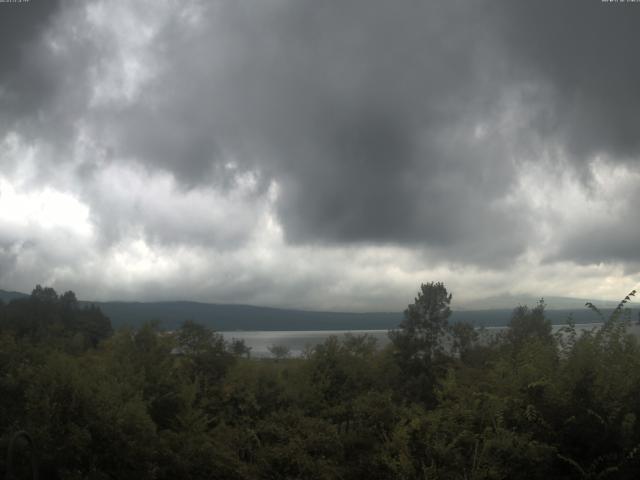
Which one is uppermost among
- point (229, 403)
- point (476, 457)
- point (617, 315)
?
point (617, 315)

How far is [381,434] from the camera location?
10773mm

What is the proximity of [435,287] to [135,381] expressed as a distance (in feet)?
104

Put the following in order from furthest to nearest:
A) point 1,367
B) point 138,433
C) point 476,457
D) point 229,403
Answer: point 229,403 → point 1,367 → point 138,433 → point 476,457

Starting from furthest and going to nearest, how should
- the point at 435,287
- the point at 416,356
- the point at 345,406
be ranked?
the point at 435,287
the point at 416,356
the point at 345,406

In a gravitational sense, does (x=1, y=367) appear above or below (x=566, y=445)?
above

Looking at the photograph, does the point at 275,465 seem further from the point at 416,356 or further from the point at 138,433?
the point at 416,356

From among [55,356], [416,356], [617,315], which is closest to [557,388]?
[617,315]

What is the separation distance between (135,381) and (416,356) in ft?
92.7

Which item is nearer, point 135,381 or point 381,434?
point 381,434

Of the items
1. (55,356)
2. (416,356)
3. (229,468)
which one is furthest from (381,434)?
(416,356)

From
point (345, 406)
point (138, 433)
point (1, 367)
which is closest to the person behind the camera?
point (138, 433)

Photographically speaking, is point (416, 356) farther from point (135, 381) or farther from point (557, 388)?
point (557, 388)

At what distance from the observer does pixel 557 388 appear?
370 inches

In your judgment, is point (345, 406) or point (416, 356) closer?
point (345, 406)
